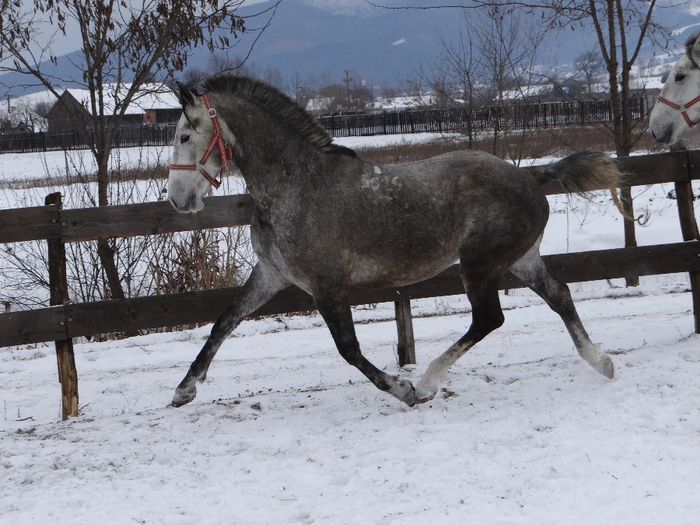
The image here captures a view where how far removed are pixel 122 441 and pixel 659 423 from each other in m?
3.15

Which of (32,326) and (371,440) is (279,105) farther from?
(32,326)

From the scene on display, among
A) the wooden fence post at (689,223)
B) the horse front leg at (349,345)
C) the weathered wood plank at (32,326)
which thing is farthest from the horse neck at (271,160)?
the wooden fence post at (689,223)

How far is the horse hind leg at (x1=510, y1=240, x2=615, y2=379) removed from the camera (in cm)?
561

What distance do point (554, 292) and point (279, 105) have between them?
7.60 ft

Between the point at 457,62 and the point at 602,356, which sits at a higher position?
the point at 457,62

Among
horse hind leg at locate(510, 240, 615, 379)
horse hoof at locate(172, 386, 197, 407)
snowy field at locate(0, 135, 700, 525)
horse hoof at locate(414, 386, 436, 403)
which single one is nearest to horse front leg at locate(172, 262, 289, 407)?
horse hoof at locate(172, 386, 197, 407)

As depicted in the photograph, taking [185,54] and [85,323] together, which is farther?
[185,54]

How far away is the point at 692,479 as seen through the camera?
12.5 feet

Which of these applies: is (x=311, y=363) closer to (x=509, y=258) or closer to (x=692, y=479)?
(x=509, y=258)

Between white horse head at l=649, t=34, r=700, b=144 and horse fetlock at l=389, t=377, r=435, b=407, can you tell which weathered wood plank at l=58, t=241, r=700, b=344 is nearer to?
white horse head at l=649, t=34, r=700, b=144

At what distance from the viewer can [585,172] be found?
5.82m

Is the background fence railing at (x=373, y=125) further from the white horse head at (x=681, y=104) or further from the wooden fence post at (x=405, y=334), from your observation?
the white horse head at (x=681, y=104)

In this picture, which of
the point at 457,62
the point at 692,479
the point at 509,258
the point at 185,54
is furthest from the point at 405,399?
the point at 457,62

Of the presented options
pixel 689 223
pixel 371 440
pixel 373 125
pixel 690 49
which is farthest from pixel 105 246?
pixel 373 125
